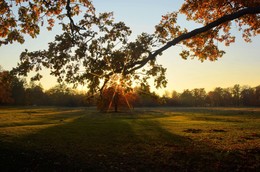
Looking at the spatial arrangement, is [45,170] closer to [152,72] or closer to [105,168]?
[105,168]

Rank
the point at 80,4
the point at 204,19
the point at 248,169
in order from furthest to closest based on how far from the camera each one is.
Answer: the point at 204,19, the point at 80,4, the point at 248,169

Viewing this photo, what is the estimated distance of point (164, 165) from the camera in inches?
555

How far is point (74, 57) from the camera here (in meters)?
13.2

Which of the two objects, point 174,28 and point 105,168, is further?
point 174,28

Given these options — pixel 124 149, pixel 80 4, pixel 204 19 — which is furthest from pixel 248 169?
pixel 80 4

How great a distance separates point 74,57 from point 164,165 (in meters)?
7.51

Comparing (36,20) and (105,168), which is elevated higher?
(36,20)

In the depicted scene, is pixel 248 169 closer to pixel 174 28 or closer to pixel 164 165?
pixel 164 165

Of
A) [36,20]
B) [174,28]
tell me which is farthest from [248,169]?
[36,20]

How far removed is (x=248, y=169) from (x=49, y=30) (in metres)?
13.1

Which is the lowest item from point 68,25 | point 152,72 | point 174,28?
point 152,72

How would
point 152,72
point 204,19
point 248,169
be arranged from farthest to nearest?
point 204,19
point 152,72
point 248,169

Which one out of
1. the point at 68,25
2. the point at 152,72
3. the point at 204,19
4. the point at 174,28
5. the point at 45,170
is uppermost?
the point at 204,19

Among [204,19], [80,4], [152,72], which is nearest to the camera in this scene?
[152,72]
